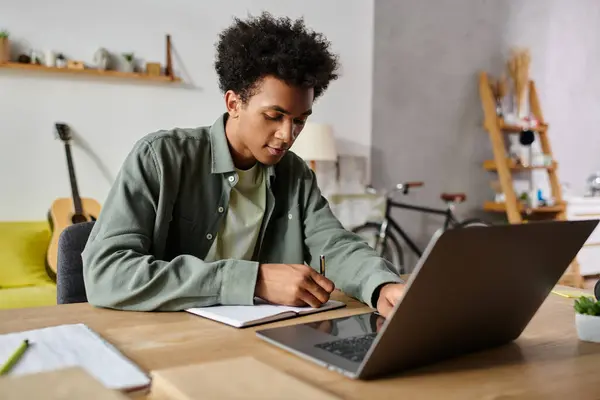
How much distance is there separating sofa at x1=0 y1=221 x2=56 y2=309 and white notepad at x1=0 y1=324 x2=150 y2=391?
6.46 ft

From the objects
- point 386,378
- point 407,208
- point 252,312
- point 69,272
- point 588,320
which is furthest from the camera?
point 407,208

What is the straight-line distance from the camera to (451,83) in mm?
4707

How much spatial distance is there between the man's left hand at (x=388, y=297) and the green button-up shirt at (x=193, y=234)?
0.03 metres

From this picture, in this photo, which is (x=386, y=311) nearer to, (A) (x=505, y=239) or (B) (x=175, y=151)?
(A) (x=505, y=239)

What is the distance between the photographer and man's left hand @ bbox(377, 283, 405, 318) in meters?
1.10

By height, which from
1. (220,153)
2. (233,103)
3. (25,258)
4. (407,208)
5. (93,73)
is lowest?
(25,258)

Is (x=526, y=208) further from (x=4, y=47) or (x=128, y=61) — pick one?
(x=4, y=47)

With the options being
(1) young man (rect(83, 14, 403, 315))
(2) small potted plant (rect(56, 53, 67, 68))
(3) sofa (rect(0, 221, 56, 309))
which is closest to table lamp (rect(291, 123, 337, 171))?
(2) small potted plant (rect(56, 53, 67, 68))

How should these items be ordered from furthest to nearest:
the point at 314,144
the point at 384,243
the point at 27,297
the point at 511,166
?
1. the point at 511,166
2. the point at 384,243
3. the point at 314,144
4. the point at 27,297

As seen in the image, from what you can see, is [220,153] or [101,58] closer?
[220,153]

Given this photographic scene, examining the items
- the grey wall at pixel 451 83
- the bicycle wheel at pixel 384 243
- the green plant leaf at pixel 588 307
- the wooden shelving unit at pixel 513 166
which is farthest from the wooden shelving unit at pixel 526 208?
the green plant leaf at pixel 588 307

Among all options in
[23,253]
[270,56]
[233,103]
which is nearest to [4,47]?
[23,253]

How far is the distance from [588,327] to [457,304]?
299 millimetres

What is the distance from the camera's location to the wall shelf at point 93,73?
3174mm
